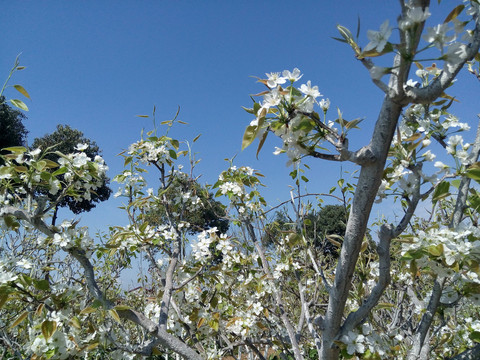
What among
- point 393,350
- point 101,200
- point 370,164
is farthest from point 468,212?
point 101,200

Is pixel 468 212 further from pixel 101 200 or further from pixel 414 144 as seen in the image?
pixel 101 200

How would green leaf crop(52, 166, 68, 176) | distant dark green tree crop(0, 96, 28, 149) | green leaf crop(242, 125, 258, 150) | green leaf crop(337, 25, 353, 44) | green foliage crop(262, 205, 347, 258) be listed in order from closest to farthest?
green leaf crop(337, 25, 353, 44) → green leaf crop(242, 125, 258, 150) → green leaf crop(52, 166, 68, 176) → green foliage crop(262, 205, 347, 258) → distant dark green tree crop(0, 96, 28, 149)

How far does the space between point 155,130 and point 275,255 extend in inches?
58.7

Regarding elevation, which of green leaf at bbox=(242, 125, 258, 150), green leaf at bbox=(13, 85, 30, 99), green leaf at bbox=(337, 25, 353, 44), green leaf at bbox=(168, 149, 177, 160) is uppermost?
green leaf at bbox=(168, 149, 177, 160)

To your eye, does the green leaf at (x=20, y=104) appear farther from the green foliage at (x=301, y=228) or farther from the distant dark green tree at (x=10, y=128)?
the distant dark green tree at (x=10, y=128)

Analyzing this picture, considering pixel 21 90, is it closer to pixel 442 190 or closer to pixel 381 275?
pixel 381 275

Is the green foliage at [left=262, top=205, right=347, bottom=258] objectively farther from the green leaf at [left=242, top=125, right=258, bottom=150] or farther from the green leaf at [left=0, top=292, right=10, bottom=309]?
the green leaf at [left=0, top=292, right=10, bottom=309]

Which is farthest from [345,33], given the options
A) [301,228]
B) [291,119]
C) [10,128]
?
[10,128]

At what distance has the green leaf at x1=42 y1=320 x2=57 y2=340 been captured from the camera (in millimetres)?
1280

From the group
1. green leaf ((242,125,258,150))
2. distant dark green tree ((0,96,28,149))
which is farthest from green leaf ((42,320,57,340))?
distant dark green tree ((0,96,28,149))

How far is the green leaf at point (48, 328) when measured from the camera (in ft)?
4.20

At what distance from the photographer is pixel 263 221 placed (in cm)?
277

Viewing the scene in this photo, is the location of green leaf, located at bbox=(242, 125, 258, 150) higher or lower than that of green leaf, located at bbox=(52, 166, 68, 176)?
lower

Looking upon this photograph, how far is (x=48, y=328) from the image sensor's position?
1.30 m
